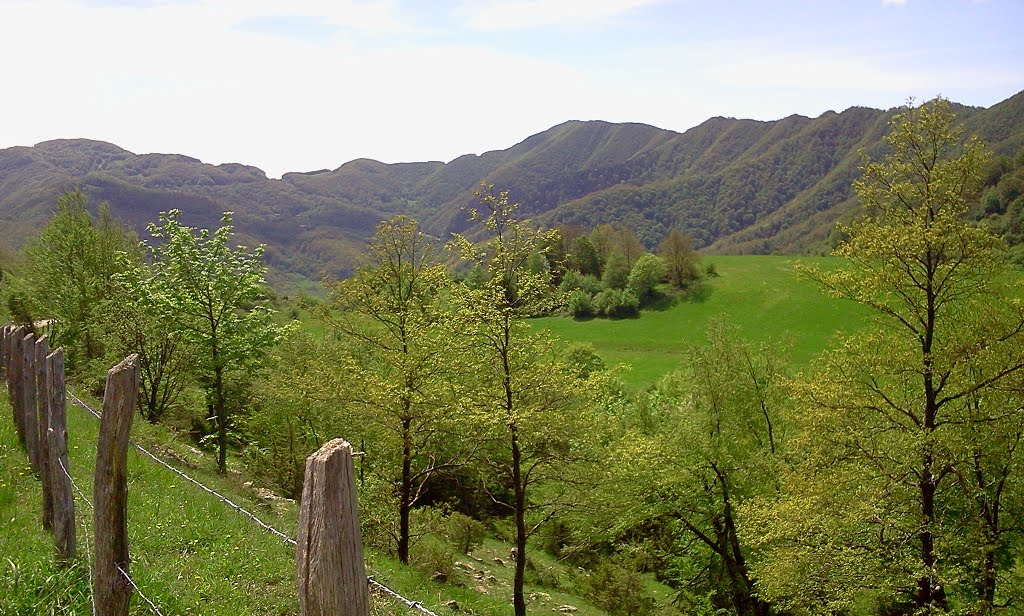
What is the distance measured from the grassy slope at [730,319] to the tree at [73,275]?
44.4 m

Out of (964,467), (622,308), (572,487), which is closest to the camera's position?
(964,467)

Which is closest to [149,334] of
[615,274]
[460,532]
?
[460,532]

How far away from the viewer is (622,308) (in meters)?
82.6

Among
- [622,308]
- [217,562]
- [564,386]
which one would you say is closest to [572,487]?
[564,386]

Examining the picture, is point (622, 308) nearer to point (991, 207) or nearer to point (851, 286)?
point (991, 207)

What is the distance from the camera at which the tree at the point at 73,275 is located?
23.5m

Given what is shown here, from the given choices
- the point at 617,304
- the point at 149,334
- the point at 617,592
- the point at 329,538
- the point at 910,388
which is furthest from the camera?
the point at 617,304

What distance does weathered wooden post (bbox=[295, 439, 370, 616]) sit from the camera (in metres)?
2.72

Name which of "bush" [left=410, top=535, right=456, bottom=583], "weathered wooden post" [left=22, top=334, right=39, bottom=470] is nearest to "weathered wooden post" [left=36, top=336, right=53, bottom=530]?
"weathered wooden post" [left=22, top=334, right=39, bottom=470]

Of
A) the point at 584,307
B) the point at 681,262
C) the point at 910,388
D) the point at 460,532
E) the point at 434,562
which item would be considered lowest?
the point at 460,532

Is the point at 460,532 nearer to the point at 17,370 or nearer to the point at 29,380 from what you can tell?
the point at 17,370

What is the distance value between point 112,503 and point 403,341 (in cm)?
1051

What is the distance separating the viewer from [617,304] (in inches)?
→ 3238

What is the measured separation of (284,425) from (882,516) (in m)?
18.3
